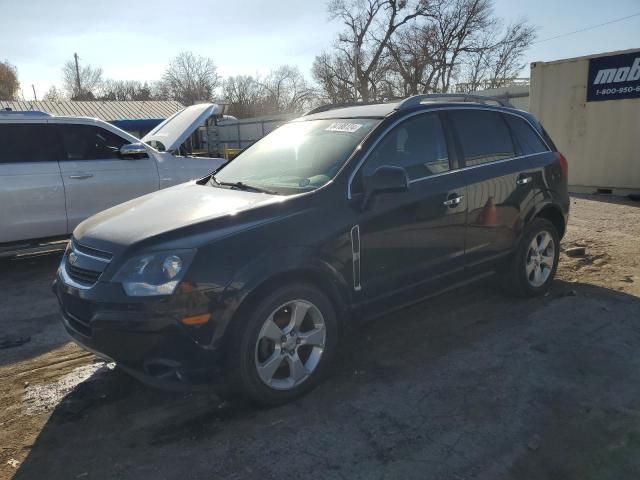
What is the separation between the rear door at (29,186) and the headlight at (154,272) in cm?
395

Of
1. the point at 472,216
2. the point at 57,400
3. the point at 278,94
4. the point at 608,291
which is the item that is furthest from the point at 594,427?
the point at 278,94

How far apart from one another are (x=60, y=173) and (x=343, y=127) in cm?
407

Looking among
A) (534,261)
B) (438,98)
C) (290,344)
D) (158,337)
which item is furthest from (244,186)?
(534,261)

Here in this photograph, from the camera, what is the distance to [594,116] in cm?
1072

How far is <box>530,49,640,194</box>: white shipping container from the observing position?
1020 cm

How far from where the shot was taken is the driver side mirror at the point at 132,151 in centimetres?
658

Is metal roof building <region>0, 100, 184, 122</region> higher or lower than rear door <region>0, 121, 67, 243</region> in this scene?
higher

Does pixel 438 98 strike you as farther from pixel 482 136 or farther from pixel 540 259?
pixel 540 259

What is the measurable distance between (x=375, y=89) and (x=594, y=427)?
4099cm

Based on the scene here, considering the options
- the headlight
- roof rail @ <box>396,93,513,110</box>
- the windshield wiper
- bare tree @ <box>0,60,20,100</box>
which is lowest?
the headlight

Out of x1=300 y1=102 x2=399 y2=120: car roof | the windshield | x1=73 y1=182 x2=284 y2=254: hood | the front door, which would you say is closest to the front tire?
the front door

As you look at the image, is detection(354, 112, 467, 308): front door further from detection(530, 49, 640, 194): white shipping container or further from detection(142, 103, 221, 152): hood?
detection(530, 49, 640, 194): white shipping container

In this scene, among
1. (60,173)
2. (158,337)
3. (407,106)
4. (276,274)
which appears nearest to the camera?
(158,337)

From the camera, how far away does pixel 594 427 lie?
9.43ft
